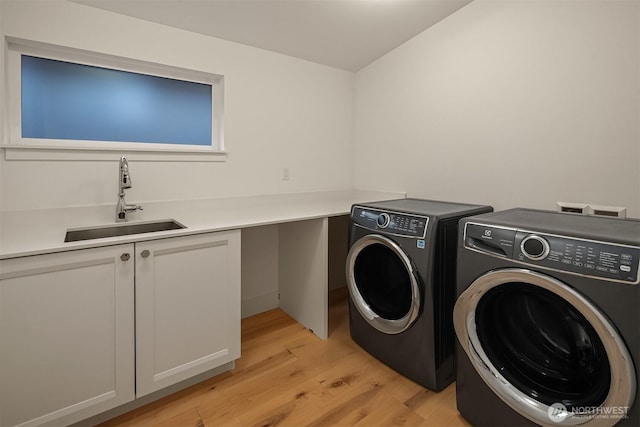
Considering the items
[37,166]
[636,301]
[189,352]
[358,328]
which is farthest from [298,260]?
[636,301]

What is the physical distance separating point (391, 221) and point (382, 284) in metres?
0.43

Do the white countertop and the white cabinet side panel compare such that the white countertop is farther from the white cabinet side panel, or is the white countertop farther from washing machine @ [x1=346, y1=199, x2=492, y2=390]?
washing machine @ [x1=346, y1=199, x2=492, y2=390]

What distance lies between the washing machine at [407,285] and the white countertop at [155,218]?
364 millimetres

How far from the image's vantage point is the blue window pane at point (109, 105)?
1.71 m

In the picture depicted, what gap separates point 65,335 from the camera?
4.06 feet

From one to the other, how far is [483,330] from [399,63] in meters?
2.01

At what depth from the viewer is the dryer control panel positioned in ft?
3.02

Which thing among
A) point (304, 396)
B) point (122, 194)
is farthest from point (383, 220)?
point (122, 194)

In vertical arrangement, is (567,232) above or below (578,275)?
above

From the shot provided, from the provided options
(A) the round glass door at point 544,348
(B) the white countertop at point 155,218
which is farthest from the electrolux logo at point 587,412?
(B) the white countertop at point 155,218

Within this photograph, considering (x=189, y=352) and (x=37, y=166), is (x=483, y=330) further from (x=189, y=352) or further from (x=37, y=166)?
(x=37, y=166)

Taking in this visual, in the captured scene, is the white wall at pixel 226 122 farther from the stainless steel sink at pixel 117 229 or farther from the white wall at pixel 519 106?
the white wall at pixel 519 106

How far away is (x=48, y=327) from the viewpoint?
1204mm

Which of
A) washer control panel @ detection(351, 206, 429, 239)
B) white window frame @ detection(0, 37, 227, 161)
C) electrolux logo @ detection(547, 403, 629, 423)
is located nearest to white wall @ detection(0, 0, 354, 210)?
white window frame @ detection(0, 37, 227, 161)
